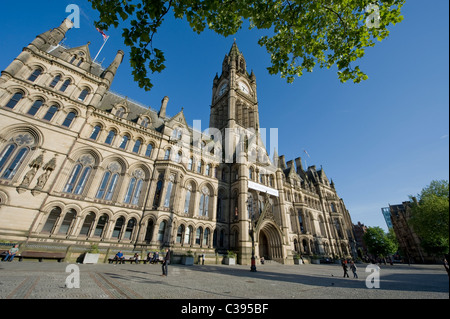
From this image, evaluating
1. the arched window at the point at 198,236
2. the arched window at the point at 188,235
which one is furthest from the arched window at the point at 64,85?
the arched window at the point at 198,236

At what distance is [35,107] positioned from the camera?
682 inches

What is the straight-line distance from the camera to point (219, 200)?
27.0 meters

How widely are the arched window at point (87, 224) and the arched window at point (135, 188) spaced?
305 centimetres

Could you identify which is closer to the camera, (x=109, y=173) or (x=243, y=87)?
(x=109, y=173)

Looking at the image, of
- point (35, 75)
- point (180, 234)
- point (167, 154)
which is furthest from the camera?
point (167, 154)

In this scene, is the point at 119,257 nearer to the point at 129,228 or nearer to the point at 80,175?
the point at 129,228

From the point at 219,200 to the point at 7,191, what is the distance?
20982 mm

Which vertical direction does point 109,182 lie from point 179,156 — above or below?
below

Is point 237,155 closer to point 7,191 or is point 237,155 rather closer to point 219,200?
point 219,200

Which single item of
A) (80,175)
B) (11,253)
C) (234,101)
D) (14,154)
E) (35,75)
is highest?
(234,101)

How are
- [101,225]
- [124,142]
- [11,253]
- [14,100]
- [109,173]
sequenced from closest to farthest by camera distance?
[11,253]
[14,100]
[101,225]
[109,173]
[124,142]

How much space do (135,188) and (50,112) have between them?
36.4 ft

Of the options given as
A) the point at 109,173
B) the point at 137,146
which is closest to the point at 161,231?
the point at 109,173
